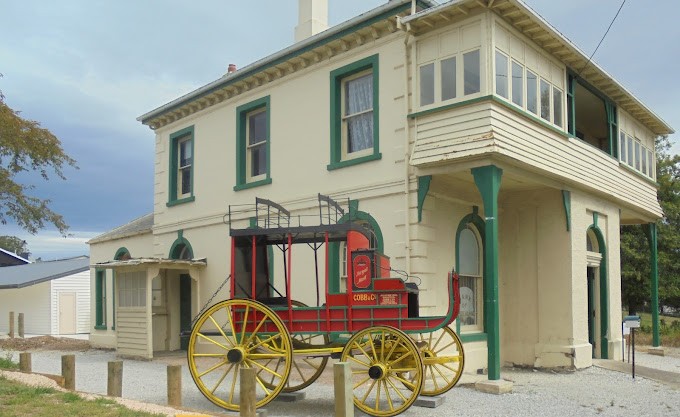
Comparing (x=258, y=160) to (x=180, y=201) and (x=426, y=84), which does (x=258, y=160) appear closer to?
(x=180, y=201)

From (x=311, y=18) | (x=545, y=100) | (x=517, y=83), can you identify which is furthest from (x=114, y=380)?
(x=311, y=18)

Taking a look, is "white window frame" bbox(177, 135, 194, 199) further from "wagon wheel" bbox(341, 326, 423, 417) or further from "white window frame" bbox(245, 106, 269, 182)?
"wagon wheel" bbox(341, 326, 423, 417)

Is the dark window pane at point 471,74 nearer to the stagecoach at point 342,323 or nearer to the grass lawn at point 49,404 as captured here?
the stagecoach at point 342,323

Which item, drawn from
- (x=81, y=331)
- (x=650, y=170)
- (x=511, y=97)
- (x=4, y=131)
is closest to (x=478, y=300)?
(x=511, y=97)

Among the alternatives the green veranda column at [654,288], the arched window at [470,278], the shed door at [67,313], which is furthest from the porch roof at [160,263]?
the shed door at [67,313]

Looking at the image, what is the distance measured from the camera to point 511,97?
13.1 metres

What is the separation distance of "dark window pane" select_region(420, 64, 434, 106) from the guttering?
1.22 metres

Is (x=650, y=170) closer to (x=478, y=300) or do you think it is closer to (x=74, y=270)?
(x=478, y=300)

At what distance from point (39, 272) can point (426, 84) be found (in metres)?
29.2

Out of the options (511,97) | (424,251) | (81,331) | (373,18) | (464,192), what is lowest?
(81,331)

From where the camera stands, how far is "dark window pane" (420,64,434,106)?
43.5 ft

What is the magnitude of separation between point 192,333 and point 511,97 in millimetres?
7134

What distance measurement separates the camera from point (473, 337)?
14430 mm

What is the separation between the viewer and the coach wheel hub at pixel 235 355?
388 inches
